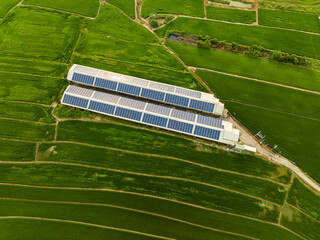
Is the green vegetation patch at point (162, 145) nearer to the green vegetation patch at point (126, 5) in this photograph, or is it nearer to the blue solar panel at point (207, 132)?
the blue solar panel at point (207, 132)

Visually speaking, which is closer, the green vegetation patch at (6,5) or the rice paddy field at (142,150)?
the rice paddy field at (142,150)

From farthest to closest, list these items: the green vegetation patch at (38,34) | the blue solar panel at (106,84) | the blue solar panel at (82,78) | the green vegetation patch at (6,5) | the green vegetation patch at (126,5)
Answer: the green vegetation patch at (126,5)
the green vegetation patch at (6,5)
the green vegetation patch at (38,34)
the blue solar panel at (82,78)
the blue solar panel at (106,84)

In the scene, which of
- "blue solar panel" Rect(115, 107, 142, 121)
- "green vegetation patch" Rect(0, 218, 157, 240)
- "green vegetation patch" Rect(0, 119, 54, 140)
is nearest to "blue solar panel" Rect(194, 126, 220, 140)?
"blue solar panel" Rect(115, 107, 142, 121)

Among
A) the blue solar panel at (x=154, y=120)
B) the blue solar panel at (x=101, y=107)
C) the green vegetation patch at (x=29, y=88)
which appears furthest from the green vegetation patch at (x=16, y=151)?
the blue solar panel at (x=154, y=120)

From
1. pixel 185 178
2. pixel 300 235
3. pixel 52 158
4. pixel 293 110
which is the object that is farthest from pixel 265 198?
pixel 52 158

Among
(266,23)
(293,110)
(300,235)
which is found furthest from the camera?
(266,23)

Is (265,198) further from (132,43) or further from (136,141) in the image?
(132,43)

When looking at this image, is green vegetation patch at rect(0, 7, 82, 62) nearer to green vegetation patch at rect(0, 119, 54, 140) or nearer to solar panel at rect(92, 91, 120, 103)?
solar panel at rect(92, 91, 120, 103)
